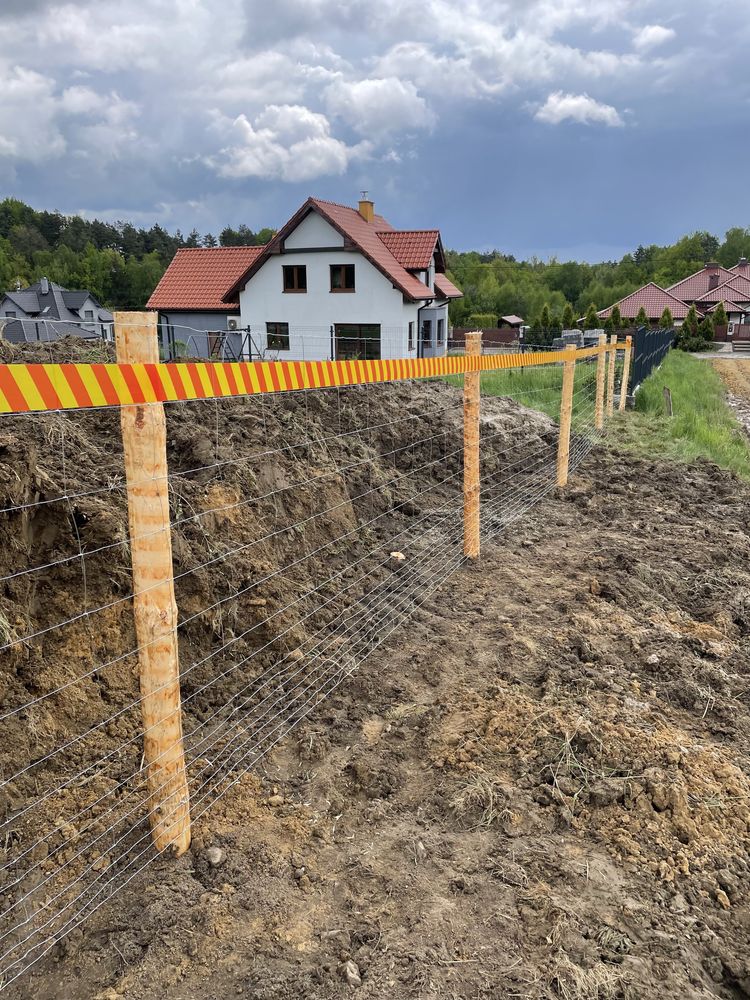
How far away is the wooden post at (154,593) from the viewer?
2.49 m

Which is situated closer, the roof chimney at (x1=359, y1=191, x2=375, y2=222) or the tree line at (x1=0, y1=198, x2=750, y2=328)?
the roof chimney at (x1=359, y1=191, x2=375, y2=222)

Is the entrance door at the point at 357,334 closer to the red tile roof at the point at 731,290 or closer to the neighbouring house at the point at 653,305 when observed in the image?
the neighbouring house at the point at 653,305

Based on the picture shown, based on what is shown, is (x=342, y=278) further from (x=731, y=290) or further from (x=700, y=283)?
(x=700, y=283)

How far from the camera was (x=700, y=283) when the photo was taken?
65.1 metres

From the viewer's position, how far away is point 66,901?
2621 mm

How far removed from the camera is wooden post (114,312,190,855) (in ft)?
8.16

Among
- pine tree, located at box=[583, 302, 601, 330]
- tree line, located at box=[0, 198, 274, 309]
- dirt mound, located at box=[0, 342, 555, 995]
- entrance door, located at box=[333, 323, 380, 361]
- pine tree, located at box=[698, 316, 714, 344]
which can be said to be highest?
tree line, located at box=[0, 198, 274, 309]

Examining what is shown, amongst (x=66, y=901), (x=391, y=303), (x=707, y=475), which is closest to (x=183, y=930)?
(x=66, y=901)

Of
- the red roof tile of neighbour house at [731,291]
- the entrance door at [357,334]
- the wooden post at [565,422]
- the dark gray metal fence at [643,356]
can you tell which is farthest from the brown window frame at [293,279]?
the red roof tile of neighbour house at [731,291]

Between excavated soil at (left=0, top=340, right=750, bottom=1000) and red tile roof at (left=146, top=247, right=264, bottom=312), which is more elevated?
red tile roof at (left=146, top=247, right=264, bottom=312)

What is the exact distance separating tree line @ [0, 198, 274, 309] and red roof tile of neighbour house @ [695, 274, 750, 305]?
2046 inches

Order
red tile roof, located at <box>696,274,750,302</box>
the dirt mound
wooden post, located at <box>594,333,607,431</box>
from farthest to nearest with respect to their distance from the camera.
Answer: red tile roof, located at <box>696,274,750,302</box>
wooden post, located at <box>594,333,607,431</box>
the dirt mound

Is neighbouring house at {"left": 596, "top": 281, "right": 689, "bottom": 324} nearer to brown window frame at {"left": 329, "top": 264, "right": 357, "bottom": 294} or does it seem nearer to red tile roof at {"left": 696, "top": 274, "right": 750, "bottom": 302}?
red tile roof at {"left": 696, "top": 274, "right": 750, "bottom": 302}

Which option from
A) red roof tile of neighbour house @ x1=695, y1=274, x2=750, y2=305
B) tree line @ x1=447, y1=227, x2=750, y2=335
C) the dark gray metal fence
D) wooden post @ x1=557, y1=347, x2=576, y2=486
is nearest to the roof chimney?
the dark gray metal fence
